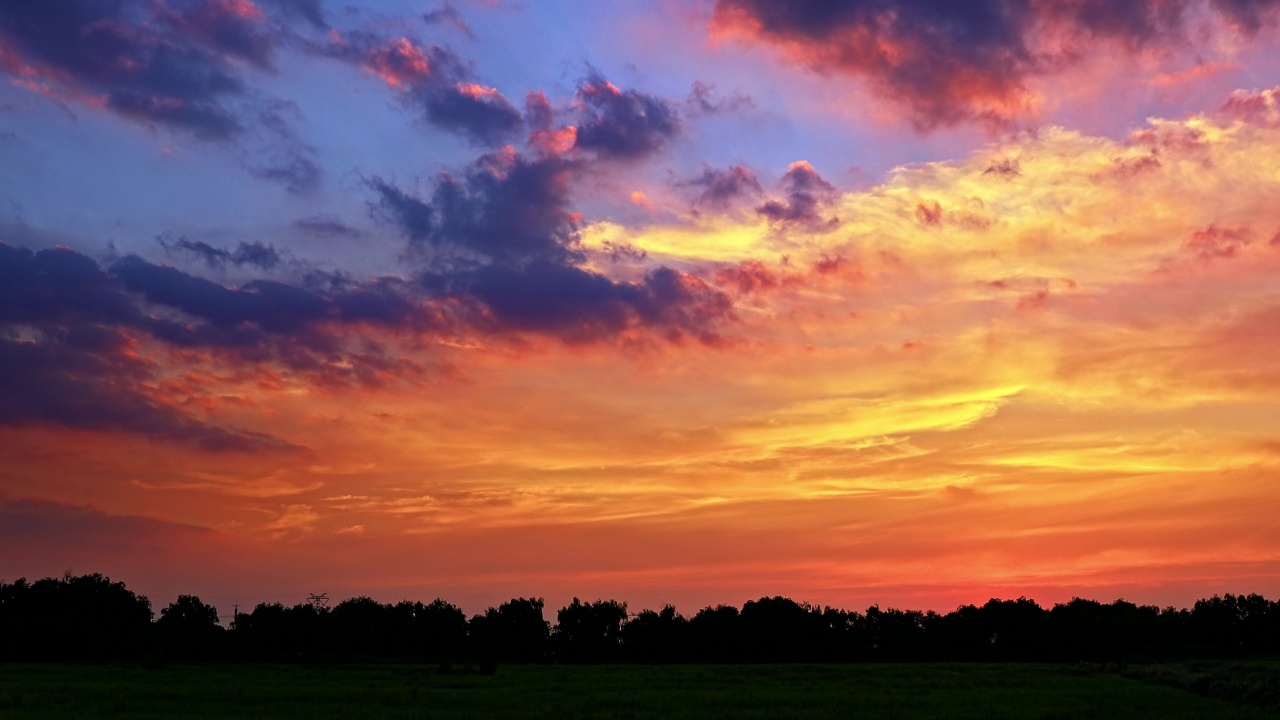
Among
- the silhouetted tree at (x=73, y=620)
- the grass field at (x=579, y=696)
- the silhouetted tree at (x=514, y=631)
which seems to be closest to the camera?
the grass field at (x=579, y=696)

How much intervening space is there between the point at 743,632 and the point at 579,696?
11735 cm

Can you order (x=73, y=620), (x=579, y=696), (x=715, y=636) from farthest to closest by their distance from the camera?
(x=715, y=636) → (x=73, y=620) → (x=579, y=696)

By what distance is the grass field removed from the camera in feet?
146

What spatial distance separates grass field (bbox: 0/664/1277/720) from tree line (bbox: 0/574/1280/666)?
Result: 7677 cm

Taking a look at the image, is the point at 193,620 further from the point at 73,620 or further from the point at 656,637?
the point at 656,637

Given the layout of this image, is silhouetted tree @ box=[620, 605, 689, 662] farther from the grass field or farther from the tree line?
the grass field

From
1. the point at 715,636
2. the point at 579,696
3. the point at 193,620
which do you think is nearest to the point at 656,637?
the point at 715,636

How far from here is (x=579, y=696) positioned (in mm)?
54719

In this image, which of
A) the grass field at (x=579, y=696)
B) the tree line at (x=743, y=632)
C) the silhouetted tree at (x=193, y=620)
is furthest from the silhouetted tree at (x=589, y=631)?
the grass field at (x=579, y=696)

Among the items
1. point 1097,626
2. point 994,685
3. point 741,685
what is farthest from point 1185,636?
point 741,685

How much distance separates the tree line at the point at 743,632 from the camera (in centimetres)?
15188

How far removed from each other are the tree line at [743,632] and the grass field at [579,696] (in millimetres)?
76771

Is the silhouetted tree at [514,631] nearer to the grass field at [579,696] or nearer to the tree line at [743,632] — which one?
the tree line at [743,632]

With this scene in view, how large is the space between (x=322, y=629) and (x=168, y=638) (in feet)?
133
